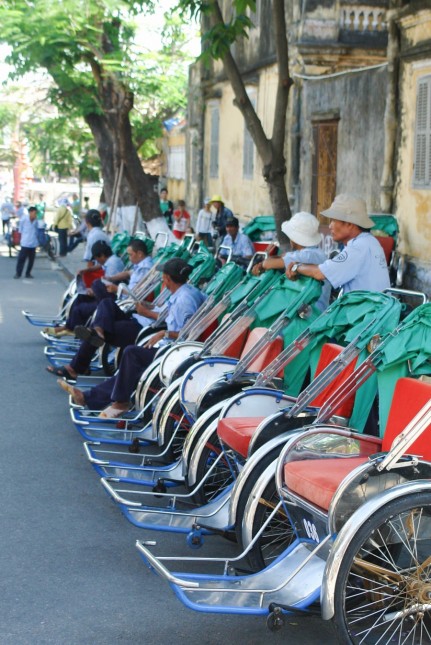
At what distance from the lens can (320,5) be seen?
15570mm

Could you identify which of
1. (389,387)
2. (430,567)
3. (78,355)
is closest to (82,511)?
(389,387)

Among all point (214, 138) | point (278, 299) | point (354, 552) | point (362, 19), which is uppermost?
point (362, 19)

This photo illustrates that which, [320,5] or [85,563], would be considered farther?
[320,5]

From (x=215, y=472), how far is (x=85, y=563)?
106 cm

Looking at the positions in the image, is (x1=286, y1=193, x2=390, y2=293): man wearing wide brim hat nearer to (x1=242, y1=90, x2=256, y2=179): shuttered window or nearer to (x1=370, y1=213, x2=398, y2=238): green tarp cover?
(x1=370, y1=213, x2=398, y2=238): green tarp cover

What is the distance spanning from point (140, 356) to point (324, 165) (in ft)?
27.2

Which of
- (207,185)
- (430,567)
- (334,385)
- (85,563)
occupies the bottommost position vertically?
(85,563)

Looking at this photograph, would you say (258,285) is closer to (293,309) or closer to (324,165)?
(293,309)

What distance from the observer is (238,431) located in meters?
5.25

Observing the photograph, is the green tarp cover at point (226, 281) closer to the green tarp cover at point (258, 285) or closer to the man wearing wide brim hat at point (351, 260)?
the green tarp cover at point (258, 285)

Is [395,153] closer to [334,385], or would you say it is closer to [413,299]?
[413,299]

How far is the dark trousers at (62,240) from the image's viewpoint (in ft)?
84.0

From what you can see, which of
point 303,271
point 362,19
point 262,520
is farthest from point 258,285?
point 362,19

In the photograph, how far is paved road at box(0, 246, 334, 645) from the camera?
4.41 meters
